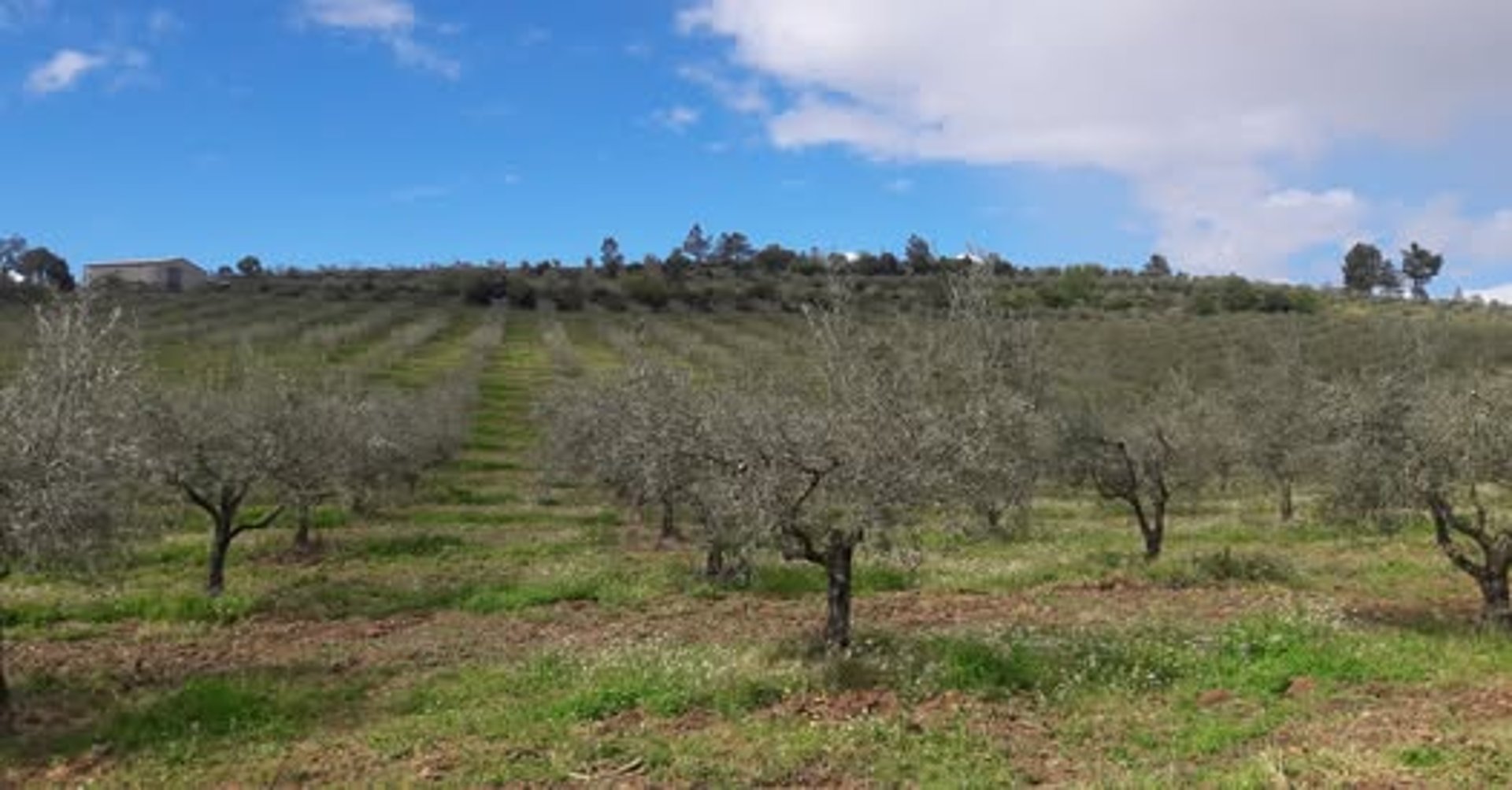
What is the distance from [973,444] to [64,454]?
1384 cm

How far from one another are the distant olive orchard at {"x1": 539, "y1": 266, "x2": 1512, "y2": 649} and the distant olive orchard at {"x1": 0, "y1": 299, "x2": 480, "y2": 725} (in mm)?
7439

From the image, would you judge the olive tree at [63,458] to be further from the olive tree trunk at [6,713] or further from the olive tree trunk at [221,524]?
the olive tree trunk at [221,524]

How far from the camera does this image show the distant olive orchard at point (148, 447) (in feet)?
53.3

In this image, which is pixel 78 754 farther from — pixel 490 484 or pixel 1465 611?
pixel 490 484

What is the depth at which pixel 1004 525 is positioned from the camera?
115 feet

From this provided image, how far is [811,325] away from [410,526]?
18.6 m

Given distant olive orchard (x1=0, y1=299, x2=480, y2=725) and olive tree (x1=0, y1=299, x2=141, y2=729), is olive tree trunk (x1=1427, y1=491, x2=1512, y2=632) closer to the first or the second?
olive tree (x1=0, y1=299, x2=141, y2=729)

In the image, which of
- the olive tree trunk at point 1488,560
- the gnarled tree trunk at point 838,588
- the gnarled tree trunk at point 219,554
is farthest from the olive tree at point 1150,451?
the gnarled tree trunk at point 219,554

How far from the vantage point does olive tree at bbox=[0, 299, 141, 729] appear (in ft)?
51.8

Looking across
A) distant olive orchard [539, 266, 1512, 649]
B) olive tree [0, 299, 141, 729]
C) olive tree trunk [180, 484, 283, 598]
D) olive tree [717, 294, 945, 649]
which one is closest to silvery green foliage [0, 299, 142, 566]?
olive tree [0, 299, 141, 729]

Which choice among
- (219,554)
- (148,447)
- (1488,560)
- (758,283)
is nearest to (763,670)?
(1488,560)

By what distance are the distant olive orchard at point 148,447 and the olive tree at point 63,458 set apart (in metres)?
0.02

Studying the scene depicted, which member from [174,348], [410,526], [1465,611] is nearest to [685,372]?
[410,526]

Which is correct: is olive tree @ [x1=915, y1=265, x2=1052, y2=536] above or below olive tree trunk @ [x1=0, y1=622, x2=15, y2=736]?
above
